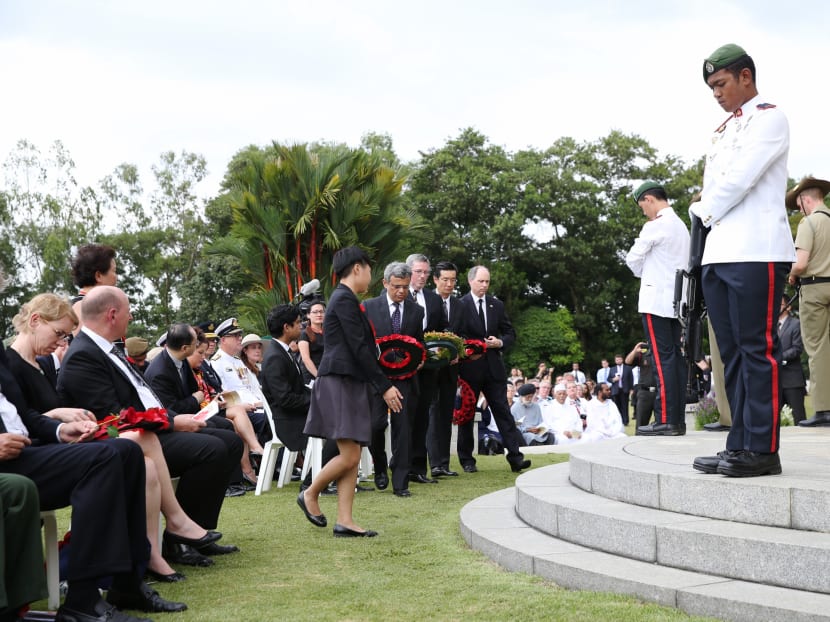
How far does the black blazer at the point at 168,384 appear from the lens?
6.89 m

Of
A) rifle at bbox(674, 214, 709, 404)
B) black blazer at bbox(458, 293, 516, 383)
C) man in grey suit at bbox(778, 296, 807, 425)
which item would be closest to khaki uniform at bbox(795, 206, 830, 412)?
rifle at bbox(674, 214, 709, 404)

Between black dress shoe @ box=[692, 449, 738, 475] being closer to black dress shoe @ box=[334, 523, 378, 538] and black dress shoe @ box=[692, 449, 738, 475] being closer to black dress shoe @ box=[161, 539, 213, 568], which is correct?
black dress shoe @ box=[334, 523, 378, 538]

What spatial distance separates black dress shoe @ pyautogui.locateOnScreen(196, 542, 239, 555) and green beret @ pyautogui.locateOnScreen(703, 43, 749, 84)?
3.99 m

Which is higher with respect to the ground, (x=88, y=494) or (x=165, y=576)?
(x=88, y=494)

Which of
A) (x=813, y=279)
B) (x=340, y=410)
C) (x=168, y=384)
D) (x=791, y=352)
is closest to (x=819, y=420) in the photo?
(x=813, y=279)

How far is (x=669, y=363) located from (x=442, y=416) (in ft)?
9.36

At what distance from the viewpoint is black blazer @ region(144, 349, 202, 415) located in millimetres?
6887

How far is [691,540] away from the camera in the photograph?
416cm

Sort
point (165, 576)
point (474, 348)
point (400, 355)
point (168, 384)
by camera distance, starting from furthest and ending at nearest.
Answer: point (474, 348) → point (400, 355) → point (168, 384) → point (165, 576)

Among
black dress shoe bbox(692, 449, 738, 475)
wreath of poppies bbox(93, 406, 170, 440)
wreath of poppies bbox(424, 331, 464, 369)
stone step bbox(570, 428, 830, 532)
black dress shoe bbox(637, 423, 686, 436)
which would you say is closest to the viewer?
stone step bbox(570, 428, 830, 532)

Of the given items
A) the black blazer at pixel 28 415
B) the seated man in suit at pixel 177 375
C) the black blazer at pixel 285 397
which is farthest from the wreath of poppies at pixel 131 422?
the black blazer at pixel 285 397

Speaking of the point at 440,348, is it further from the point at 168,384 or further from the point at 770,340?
the point at 770,340

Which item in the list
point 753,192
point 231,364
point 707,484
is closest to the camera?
point 707,484

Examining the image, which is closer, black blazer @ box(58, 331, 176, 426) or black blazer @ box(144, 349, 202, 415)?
black blazer @ box(58, 331, 176, 426)
